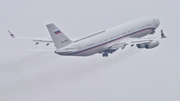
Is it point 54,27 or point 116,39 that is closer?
point 54,27

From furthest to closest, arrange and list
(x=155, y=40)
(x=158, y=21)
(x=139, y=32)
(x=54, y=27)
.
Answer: (x=158, y=21)
(x=139, y=32)
(x=155, y=40)
(x=54, y=27)

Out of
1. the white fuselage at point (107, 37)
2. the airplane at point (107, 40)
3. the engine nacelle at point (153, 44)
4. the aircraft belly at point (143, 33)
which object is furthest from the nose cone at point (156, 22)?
the engine nacelle at point (153, 44)

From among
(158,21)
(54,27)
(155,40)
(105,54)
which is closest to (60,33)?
(54,27)

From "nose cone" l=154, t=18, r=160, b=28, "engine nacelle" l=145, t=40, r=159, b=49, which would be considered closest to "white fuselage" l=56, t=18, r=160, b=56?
"nose cone" l=154, t=18, r=160, b=28

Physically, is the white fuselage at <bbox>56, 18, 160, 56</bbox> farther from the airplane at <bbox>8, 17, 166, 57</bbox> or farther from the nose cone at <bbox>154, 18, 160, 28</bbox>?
the nose cone at <bbox>154, 18, 160, 28</bbox>

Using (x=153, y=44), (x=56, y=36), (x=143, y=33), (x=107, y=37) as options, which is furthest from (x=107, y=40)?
(x=143, y=33)

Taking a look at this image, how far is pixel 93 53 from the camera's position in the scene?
362 ft

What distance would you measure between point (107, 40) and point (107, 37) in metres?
0.59

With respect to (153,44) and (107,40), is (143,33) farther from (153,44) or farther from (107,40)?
(107,40)

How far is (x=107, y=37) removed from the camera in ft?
368

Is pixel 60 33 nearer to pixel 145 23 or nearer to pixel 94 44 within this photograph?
pixel 94 44

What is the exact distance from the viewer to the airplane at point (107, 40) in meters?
106

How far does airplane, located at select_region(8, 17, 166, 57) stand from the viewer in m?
106

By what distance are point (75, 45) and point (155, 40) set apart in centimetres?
1600
